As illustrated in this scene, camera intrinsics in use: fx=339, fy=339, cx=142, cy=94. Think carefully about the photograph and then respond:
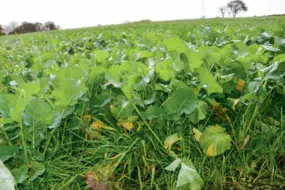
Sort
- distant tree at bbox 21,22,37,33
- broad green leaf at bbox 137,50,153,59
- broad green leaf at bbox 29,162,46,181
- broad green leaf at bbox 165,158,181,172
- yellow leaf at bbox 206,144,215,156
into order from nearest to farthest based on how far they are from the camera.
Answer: broad green leaf at bbox 165,158,181,172 < broad green leaf at bbox 29,162,46,181 < yellow leaf at bbox 206,144,215,156 < broad green leaf at bbox 137,50,153,59 < distant tree at bbox 21,22,37,33

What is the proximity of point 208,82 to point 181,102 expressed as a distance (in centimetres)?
21

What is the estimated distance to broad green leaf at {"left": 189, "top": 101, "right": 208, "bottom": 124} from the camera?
186 cm

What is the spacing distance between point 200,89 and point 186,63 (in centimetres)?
19

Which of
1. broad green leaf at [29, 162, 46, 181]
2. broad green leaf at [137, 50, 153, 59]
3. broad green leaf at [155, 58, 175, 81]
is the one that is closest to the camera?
broad green leaf at [29, 162, 46, 181]

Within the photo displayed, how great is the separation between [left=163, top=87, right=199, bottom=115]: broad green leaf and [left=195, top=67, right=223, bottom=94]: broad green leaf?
13 cm

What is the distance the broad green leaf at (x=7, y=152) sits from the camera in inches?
69.5

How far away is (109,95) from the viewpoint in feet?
6.94

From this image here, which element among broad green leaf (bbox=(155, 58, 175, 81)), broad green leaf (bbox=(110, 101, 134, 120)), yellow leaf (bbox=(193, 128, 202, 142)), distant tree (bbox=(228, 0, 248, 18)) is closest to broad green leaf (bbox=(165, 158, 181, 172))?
yellow leaf (bbox=(193, 128, 202, 142))

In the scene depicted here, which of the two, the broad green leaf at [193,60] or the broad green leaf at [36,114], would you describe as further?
the broad green leaf at [193,60]

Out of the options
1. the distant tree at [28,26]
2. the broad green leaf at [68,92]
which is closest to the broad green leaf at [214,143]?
the broad green leaf at [68,92]

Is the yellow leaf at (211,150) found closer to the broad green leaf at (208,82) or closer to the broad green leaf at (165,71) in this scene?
the broad green leaf at (208,82)

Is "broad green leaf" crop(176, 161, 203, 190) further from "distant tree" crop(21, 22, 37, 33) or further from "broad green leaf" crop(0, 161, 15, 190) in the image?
"distant tree" crop(21, 22, 37, 33)

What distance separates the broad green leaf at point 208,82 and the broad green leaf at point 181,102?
0.13 metres

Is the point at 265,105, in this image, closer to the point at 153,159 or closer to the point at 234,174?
the point at 234,174
